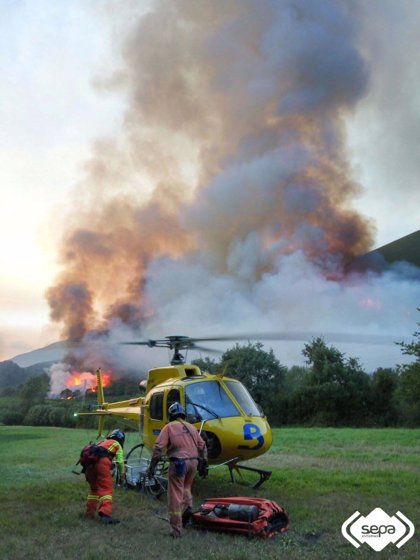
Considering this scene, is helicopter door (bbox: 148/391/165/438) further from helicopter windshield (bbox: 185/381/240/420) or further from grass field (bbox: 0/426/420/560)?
grass field (bbox: 0/426/420/560)

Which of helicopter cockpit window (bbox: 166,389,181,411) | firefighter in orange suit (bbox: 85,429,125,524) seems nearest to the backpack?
firefighter in orange suit (bbox: 85,429,125,524)

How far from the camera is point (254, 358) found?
51.3 m

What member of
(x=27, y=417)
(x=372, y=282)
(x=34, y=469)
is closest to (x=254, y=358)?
(x=372, y=282)

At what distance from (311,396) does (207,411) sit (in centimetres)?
3929

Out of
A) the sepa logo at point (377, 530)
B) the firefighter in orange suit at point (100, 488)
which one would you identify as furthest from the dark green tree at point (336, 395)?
the firefighter in orange suit at point (100, 488)

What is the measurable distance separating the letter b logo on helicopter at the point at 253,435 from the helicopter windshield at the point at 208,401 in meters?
0.41

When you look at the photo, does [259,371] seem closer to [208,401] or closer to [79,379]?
[79,379]

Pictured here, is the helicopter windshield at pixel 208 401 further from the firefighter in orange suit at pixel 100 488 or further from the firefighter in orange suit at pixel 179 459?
the firefighter in orange suit at pixel 100 488

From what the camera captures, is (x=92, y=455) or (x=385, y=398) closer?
(x=92, y=455)

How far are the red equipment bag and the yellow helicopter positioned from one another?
213 cm

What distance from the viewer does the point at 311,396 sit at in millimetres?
48125

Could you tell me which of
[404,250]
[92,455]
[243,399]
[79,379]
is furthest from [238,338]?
[404,250]

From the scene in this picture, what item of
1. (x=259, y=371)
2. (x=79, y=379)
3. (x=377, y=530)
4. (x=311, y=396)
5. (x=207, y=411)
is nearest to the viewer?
(x=377, y=530)

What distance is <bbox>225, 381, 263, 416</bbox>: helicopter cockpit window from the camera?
11.3 meters
